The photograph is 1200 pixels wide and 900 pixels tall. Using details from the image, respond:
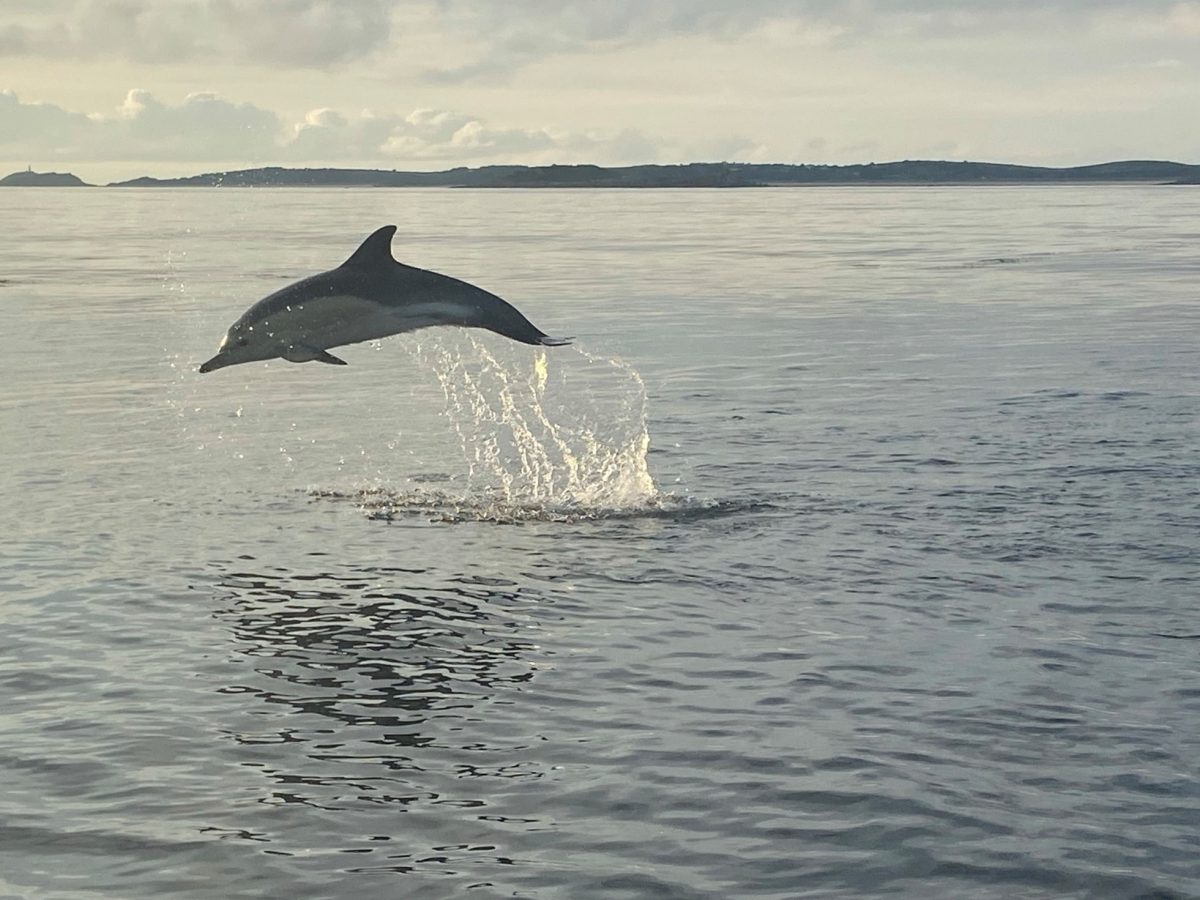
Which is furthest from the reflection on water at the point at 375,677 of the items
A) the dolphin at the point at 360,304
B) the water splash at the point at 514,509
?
the dolphin at the point at 360,304

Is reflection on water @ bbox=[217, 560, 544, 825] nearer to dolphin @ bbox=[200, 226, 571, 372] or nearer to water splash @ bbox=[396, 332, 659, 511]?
dolphin @ bbox=[200, 226, 571, 372]

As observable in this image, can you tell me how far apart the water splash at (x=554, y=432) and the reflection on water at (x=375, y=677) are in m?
3.33

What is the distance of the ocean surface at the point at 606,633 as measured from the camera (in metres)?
9.04

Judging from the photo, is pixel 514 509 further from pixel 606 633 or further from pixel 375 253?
pixel 606 633

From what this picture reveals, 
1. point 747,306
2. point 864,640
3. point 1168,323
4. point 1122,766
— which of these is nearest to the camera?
point 1122,766

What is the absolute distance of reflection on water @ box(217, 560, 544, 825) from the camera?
33.2 ft

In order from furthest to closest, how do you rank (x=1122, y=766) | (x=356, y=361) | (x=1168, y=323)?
(x=1168, y=323), (x=356, y=361), (x=1122, y=766)

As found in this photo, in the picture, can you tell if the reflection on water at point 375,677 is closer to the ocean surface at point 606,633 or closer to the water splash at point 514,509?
the ocean surface at point 606,633

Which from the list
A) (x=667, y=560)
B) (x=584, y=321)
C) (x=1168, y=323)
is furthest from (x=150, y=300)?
(x=667, y=560)

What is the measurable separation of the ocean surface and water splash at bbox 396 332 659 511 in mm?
135

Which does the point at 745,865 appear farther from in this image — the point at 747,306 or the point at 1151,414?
the point at 747,306

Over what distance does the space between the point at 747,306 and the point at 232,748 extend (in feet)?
118

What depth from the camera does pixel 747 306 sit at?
149 feet

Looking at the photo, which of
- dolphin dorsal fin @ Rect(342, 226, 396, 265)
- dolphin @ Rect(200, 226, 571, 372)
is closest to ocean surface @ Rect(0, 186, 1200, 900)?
dolphin @ Rect(200, 226, 571, 372)
